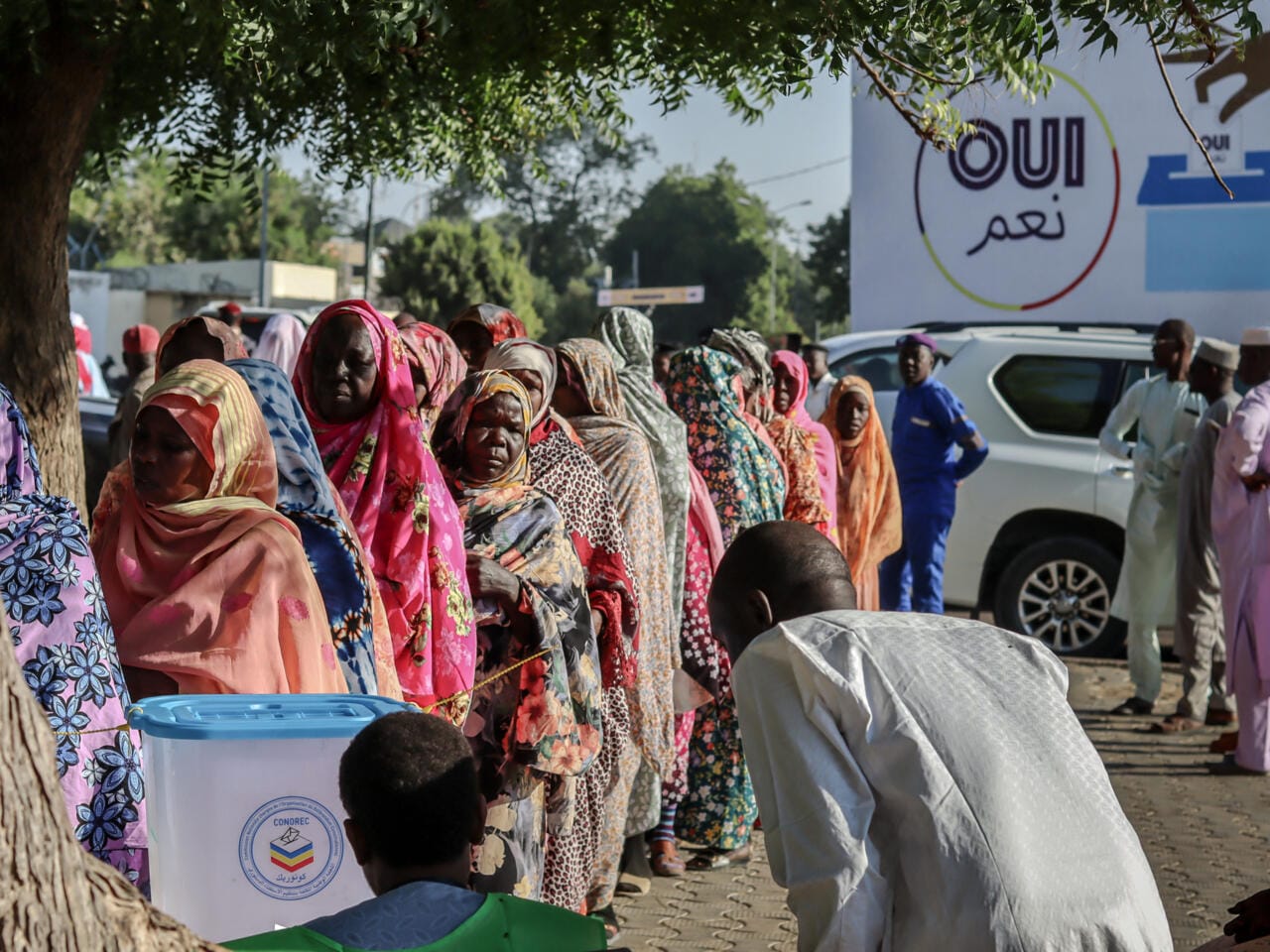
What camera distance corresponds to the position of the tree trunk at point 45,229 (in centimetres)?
553

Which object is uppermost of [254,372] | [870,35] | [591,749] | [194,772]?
[870,35]

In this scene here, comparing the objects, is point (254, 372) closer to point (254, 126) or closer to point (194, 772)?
point (194, 772)

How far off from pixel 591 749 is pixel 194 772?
216 cm

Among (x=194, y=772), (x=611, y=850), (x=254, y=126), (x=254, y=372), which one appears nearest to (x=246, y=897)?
(x=194, y=772)

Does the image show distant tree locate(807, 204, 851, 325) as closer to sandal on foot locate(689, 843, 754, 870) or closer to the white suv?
the white suv

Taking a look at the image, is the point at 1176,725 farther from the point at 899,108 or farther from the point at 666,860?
the point at 899,108

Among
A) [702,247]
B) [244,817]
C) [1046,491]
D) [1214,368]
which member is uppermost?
[702,247]

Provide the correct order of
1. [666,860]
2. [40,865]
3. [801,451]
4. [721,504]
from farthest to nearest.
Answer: [801,451] < [721,504] < [666,860] < [40,865]

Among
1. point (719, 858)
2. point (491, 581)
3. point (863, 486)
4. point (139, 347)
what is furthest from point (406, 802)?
point (139, 347)

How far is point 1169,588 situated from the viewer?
9.21 m

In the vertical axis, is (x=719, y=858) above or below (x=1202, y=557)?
below

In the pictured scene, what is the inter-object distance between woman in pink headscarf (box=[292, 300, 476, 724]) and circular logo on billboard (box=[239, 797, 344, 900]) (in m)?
1.49

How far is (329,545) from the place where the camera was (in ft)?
12.5

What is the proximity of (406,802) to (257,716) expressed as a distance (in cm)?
45
